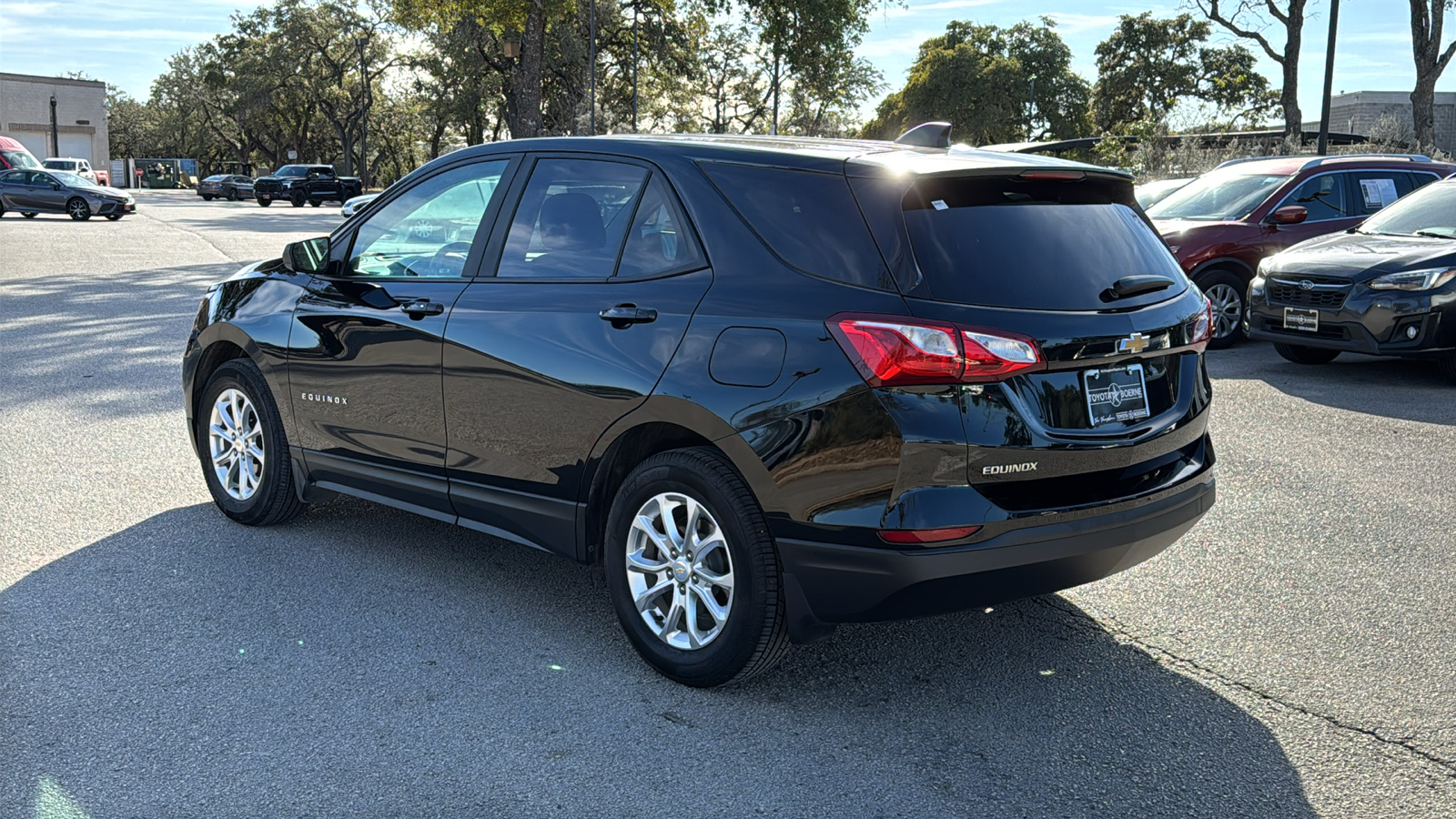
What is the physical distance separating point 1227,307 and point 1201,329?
8.45 metres

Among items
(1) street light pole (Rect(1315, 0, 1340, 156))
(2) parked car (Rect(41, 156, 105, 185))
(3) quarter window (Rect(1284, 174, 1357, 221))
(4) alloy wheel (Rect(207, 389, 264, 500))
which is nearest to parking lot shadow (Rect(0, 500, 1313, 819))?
(4) alloy wheel (Rect(207, 389, 264, 500))

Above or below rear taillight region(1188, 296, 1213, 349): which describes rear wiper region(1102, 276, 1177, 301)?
above

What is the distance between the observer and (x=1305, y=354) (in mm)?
10914

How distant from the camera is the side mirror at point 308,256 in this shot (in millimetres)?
5352

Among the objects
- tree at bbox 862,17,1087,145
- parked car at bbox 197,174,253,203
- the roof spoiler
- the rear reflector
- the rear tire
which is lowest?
the rear reflector

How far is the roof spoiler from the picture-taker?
4.59 metres

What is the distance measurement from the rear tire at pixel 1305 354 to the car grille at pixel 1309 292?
0.88 meters

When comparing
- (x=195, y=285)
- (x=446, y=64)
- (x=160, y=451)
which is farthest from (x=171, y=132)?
(x=160, y=451)

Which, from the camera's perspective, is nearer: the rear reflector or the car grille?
the rear reflector

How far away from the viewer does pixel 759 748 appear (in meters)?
3.53

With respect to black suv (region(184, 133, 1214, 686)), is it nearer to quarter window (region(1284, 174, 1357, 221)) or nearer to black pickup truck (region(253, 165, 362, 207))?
quarter window (region(1284, 174, 1357, 221))

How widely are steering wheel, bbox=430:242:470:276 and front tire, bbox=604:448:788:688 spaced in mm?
1205

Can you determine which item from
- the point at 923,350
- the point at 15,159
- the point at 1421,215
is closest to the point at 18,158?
the point at 15,159

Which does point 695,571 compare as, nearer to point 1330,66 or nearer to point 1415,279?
point 1415,279
